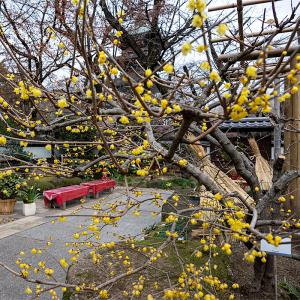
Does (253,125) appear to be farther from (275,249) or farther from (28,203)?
(28,203)

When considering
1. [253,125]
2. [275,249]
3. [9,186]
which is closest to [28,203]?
[9,186]

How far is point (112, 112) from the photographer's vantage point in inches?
85.4

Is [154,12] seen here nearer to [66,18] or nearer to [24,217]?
[66,18]

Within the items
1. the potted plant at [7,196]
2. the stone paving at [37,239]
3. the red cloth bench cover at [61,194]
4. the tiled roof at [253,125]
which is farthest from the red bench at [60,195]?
the tiled roof at [253,125]

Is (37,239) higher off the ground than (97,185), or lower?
lower

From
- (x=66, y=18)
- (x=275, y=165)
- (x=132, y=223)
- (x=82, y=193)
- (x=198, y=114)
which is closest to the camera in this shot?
(x=198, y=114)

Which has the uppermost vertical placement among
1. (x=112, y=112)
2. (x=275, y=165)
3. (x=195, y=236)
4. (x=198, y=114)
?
(x=112, y=112)

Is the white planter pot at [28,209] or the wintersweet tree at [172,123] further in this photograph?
the white planter pot at [28,209]

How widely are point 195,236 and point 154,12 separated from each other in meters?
7.44

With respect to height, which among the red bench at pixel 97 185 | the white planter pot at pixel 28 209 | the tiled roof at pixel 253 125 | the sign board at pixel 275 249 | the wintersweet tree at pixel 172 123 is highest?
the tiled roof at pixel 253 125

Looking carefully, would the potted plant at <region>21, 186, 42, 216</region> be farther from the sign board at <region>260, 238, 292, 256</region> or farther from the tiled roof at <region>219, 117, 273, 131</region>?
the tiled roof at <region>219, 117, 273, 131</region>

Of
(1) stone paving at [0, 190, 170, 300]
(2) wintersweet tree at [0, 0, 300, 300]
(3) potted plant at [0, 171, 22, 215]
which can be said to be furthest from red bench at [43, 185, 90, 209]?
(2) wintersweet tree at [0, 0, 300, 300]

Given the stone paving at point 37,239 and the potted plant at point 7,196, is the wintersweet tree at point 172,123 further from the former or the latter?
the potted plant at point 7,196

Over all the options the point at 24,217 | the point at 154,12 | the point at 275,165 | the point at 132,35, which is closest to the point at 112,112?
the point at 275,165
